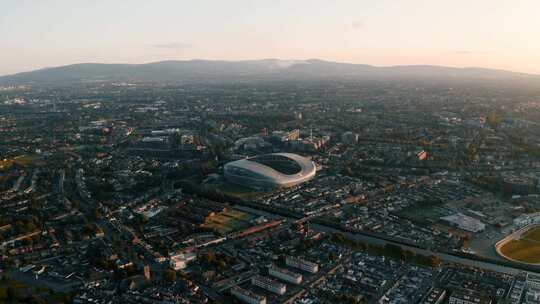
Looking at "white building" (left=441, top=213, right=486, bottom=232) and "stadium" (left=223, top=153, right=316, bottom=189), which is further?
"stadium" (left=223, top=153, right=316, bottom=189)

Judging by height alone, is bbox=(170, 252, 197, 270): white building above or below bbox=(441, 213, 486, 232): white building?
below

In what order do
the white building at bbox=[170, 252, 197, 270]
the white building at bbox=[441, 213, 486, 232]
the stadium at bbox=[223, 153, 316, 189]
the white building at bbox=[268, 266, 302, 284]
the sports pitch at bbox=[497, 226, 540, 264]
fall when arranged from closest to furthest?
the white building at bbox=[268, 266, 302, 284] < the white building at bbox=[170, 252, 197, 270] < the sports pitch at bbox=[497, 226, 540, 264] < the white building at bbox=[441, 213, 486, 232] < the stadium at bbox=[223, 153, 316, 189]

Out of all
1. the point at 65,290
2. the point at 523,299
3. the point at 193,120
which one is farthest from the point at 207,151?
the point at 523,299

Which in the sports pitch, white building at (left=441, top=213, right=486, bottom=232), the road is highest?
white building at (left=441, top=213, right=486, bottom=232)

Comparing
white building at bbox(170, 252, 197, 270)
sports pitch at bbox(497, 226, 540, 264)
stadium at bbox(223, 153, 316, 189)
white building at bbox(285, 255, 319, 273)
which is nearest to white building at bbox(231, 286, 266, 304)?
white building at bbox(285, 255, 319, 273)

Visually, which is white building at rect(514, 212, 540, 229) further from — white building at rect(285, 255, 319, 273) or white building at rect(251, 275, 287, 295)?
white building at rect(251, 275, 287, 295)

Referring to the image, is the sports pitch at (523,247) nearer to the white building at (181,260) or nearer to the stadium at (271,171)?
the white building at (181,260)

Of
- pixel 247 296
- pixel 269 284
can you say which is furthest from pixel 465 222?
pixel 247 296

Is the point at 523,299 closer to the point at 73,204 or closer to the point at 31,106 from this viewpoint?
the point at 73,204

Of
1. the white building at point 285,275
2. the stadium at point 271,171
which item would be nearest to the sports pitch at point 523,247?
the white building at point 285,275
